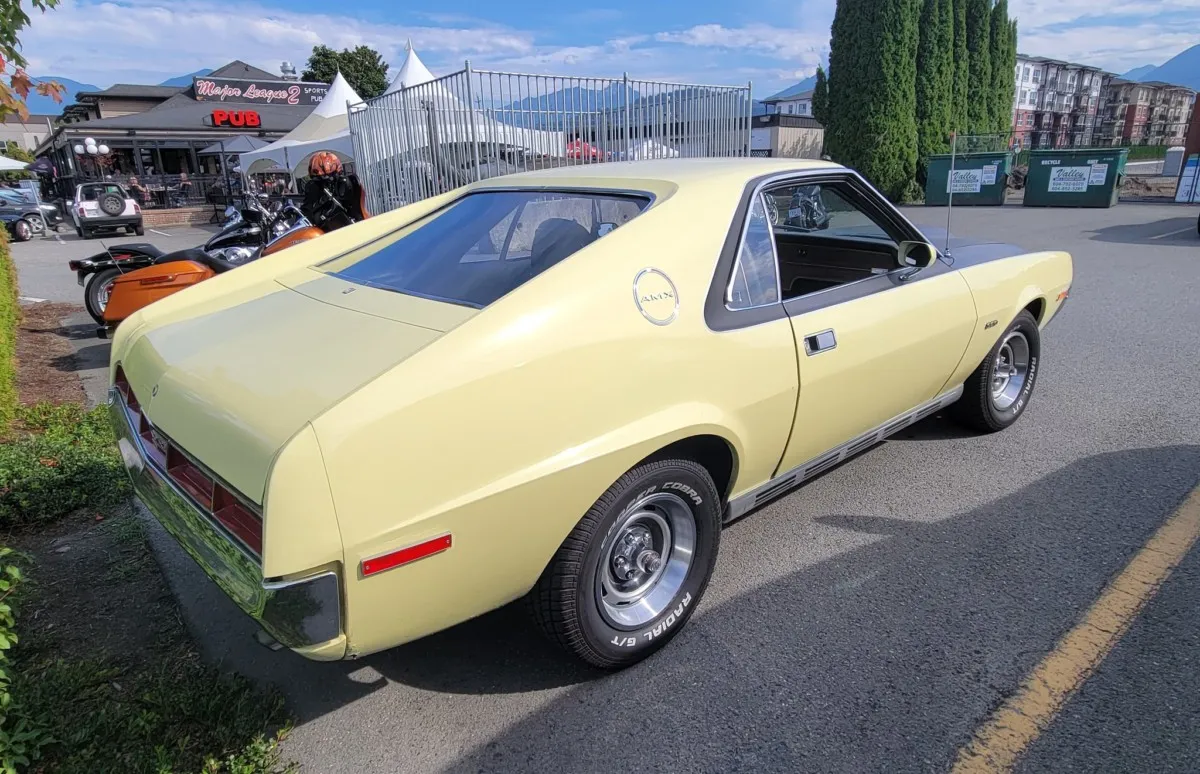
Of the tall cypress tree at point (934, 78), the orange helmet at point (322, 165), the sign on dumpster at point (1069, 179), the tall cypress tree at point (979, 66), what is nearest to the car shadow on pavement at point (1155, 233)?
the sign on dumpster at point (1069, 179)

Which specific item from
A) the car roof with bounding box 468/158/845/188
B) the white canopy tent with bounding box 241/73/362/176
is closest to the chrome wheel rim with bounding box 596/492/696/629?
the car roof with bounding box 468/158/845/188

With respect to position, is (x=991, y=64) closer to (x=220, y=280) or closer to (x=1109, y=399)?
(x=1109, y=399)

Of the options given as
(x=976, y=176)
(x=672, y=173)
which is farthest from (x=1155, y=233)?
(x=672, y=173)

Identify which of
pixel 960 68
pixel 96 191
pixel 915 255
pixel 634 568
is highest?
pixel 960 68

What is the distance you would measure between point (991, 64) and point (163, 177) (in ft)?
115

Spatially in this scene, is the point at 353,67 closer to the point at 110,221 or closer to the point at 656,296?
the point at 110,221

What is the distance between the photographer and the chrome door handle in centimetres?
268

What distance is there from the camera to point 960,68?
84.5 feet

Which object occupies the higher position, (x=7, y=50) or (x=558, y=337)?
(x=7, y=50)

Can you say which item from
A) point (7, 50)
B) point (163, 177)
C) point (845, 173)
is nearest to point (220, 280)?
point (7, 50)

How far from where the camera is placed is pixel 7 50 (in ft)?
7.64

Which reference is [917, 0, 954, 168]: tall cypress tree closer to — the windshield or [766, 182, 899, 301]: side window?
[766, 182, 899, 301]: side window

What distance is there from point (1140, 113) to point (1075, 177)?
93716mm

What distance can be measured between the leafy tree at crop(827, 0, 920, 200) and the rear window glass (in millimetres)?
23951
